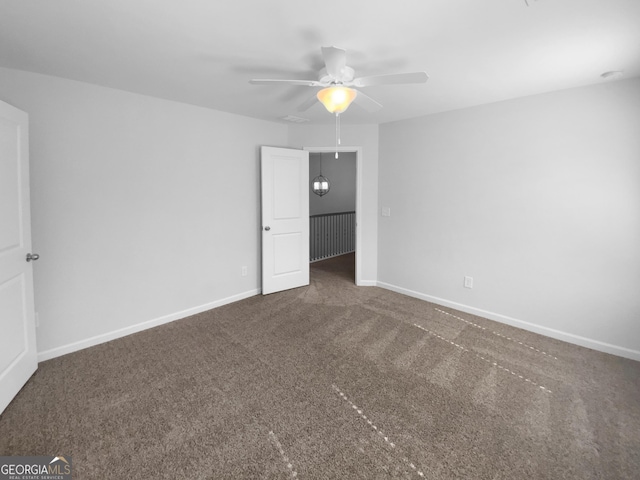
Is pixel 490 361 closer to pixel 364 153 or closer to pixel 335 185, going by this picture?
pixel 364 153

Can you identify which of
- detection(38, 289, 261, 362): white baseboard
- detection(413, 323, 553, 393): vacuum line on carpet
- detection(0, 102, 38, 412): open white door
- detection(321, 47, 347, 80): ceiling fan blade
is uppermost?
detection(321, 47, 347, 80): ceiling fan blade

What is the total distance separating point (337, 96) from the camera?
2199mm

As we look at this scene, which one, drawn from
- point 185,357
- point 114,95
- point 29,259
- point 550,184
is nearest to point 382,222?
point 550,184

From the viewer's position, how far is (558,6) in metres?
1.65

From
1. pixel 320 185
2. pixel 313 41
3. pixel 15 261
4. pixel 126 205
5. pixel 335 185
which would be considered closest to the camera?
pixel 313 41

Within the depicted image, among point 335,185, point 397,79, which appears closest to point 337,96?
point 397,79

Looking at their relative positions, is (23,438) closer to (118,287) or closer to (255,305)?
(118,287)

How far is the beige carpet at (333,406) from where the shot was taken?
165 cm

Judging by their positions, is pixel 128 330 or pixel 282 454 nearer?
pixel 282 454

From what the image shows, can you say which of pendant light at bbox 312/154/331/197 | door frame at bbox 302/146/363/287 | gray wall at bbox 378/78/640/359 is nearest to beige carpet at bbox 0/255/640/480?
gray wall at bbox 378/78/640/359

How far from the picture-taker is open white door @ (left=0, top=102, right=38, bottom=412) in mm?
2043

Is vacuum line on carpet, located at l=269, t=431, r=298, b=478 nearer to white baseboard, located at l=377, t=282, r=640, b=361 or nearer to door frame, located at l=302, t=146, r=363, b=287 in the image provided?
white baseboard, located at l=377, t=282, r=640, b=361

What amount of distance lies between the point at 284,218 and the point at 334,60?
2.69 m

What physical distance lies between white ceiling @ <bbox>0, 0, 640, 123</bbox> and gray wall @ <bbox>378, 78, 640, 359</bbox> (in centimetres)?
37
